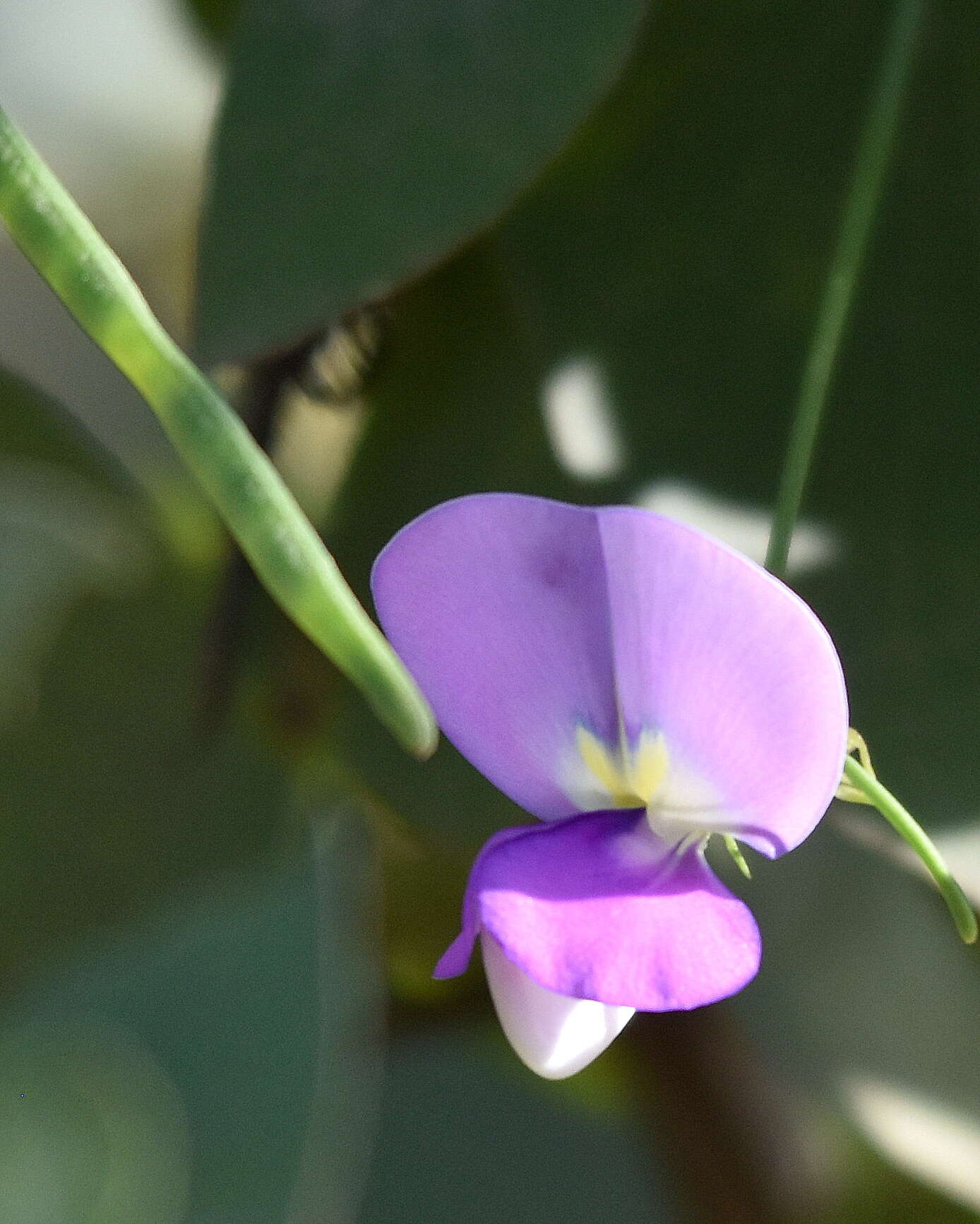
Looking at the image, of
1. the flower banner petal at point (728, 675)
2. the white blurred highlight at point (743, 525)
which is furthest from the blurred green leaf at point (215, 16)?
the flower banner petal at point (728, 675)

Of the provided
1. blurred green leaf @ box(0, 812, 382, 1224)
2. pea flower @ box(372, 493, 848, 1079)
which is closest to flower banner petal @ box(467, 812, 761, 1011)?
pea flower @ box(372, 493, 848, 1079)

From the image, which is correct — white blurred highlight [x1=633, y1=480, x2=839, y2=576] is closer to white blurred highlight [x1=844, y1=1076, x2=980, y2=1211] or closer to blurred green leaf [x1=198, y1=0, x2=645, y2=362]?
blurred green leaf [x1=198, y1=0, x2=645, y2=362]

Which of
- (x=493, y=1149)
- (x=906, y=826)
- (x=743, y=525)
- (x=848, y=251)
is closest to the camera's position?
(x=906, y=826)

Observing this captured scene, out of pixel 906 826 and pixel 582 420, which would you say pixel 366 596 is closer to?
pixel 582 420

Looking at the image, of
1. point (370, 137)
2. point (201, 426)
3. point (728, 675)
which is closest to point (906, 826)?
point (728, 675)

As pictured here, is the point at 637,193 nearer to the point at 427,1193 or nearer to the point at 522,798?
the point at 522,798

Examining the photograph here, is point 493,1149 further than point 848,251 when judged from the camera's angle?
Yes

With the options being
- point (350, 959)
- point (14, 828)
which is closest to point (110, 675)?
point (14, 828)
